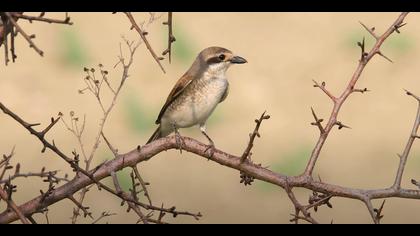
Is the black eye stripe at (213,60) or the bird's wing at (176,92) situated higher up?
the black eye stripe at (213,60)

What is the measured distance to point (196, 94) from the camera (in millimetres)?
5414

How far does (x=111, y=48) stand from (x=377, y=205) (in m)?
5.25

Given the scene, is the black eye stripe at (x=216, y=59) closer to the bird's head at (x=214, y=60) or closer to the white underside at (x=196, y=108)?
the bird's head at (x=214, y=60)

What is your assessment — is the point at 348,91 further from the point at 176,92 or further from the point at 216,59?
the point at 216,59

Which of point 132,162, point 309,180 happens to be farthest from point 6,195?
point 309,180

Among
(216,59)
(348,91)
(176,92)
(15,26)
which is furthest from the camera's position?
(216,59)

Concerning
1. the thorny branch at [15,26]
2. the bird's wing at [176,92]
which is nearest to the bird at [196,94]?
the bird's wing at [176,92]

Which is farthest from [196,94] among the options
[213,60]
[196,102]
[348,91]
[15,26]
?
[15,26]

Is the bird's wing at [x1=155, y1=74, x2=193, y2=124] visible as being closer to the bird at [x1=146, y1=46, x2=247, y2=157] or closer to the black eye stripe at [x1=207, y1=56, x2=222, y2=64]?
the bird at [x1=146, y1=46, x2=247, y2=157]

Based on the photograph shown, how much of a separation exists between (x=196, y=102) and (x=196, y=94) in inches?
2.2

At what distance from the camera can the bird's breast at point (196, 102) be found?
5355 mm

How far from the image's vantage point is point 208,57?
554cm

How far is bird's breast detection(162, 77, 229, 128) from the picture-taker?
5355 mm

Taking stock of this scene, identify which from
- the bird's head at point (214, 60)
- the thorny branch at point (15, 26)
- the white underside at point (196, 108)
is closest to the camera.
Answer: the thorny branch at point (15, 26)
